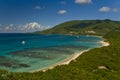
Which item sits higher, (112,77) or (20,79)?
(20,79)

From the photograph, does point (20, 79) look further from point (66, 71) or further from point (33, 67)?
point (33, 67)

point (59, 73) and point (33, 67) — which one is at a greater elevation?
point (59, 73)

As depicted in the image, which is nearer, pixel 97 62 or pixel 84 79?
pixel 84 79

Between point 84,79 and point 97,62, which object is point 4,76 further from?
point 97,62

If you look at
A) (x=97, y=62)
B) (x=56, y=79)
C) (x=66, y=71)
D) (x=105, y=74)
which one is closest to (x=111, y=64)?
(x=97, y=62)

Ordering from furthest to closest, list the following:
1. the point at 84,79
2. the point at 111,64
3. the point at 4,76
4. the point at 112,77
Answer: the point at 111,64
the point at 112,77
the point at 84,79
the point at 4,76

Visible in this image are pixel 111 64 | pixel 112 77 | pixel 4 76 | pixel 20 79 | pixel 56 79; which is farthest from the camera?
pixel 111 64

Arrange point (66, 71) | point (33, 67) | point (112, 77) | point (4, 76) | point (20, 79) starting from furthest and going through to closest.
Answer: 1. point (33, 67)
2. point (112, 77)
3. point (66, 71)
4. point (20, 79)
5. point (4, 76)

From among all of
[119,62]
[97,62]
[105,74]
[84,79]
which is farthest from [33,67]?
[84,79]

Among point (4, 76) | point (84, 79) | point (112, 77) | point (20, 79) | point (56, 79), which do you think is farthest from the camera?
point (112, 77)
